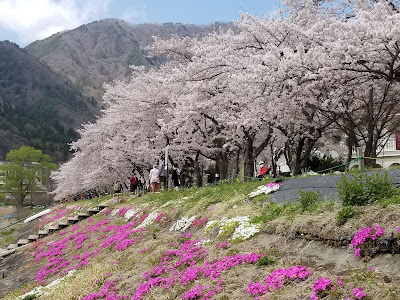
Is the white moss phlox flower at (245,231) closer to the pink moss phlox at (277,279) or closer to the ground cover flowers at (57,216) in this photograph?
the pink moss phlox at (277,279)

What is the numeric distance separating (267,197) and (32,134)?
164 metres

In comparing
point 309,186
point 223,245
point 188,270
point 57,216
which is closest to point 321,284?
point 188,270

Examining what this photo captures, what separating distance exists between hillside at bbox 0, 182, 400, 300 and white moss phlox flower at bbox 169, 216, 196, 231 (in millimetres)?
40

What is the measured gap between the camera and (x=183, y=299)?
20.2ft

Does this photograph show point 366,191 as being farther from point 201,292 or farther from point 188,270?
point 188,270

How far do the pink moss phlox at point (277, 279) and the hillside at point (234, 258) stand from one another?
0.01 meters

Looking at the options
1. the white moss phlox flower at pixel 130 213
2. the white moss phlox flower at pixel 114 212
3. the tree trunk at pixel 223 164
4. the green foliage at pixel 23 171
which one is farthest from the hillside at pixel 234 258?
the green foliage at pixel 23 171

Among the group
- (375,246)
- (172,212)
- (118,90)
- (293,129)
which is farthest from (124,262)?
(118,90)

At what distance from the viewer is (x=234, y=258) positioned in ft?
23.0

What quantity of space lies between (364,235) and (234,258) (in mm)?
2324

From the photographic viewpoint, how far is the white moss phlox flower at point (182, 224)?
11219mm

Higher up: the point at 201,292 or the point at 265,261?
the point at 265,261

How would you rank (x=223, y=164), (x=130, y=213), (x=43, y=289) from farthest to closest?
(x=223, y=164), (x=130, y=213), (x=43, y=289)

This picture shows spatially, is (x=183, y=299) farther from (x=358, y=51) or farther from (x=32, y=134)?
(x=32, y=134)
